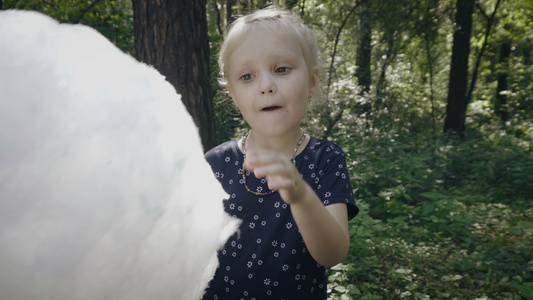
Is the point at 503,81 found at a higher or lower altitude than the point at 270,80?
lower

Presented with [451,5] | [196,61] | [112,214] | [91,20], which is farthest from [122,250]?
[451,5]

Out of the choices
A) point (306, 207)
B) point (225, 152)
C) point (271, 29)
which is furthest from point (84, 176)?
point (225, 152)

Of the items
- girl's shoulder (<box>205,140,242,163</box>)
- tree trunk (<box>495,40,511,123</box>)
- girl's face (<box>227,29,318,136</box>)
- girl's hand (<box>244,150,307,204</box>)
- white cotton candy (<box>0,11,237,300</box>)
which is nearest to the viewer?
white cotton candy (<box>0,11,237,300</box>)

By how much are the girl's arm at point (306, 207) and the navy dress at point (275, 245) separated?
0.17 metres

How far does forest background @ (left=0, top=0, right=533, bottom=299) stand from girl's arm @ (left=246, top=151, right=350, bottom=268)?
133 cm

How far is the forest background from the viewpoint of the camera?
279 centimetres

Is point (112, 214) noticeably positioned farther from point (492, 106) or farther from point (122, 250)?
point (492, 106)

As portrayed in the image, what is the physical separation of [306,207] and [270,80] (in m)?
0.54

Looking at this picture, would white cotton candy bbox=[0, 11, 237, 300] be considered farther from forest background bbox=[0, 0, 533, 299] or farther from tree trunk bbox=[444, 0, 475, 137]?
tree trunk bbox=[444, 0, 475, 137]

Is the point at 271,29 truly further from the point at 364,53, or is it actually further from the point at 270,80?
the point at 364,53

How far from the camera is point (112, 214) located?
0.53 metres

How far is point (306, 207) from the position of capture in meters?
0.95

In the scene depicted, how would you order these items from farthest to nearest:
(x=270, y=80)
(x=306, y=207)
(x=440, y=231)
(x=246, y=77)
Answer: (x=440, y=231) → (x=246, y=77) → (x=270, y=80) → (x=306, y=207)

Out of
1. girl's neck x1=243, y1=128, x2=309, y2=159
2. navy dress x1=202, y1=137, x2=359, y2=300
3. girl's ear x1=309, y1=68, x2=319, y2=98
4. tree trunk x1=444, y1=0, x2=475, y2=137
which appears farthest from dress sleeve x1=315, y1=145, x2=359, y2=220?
tree trunk x1=444, y1=0, x2=475, y2=137
